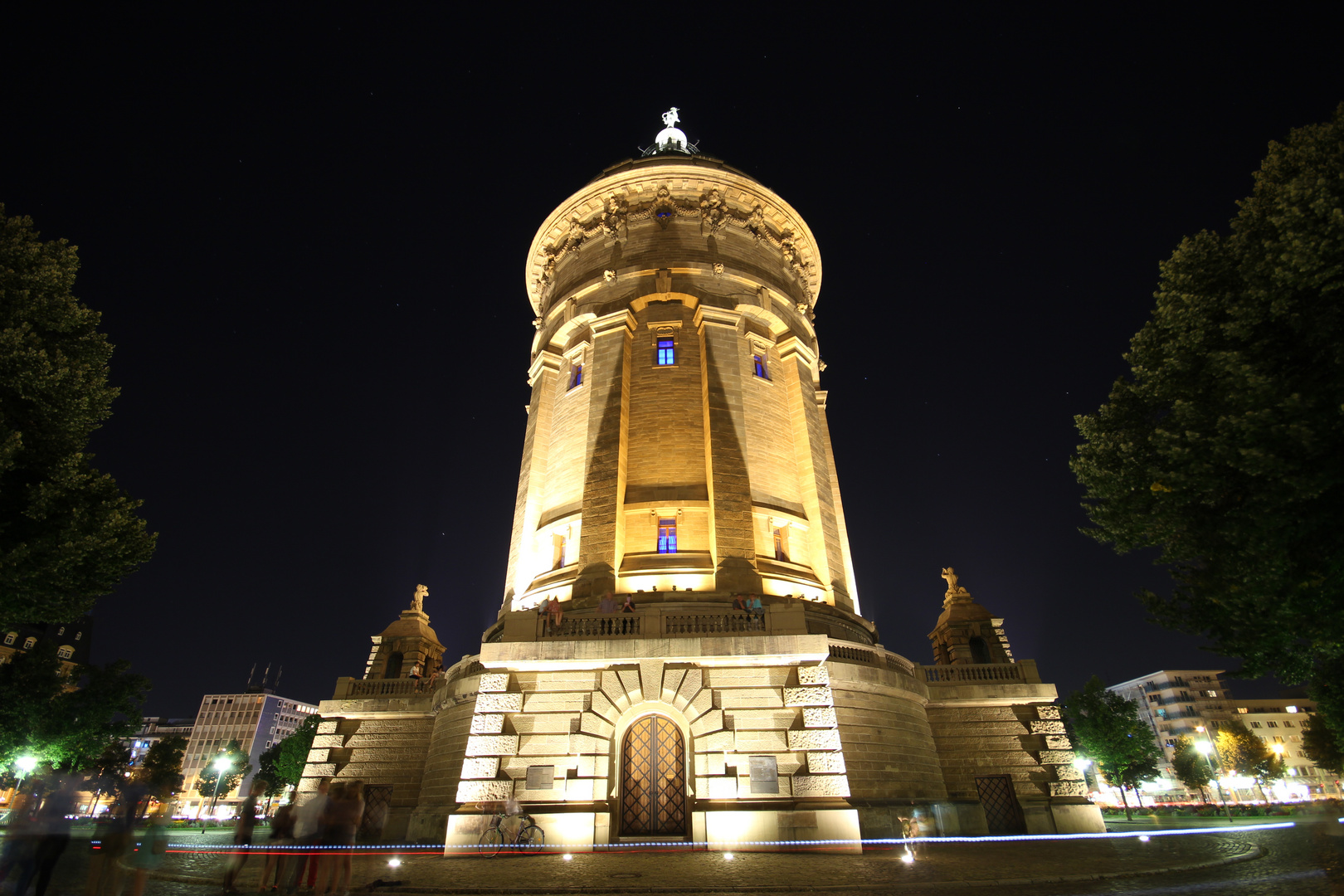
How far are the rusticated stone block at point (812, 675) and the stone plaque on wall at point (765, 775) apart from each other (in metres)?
1.92

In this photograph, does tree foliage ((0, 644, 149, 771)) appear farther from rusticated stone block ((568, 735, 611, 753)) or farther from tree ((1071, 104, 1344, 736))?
tree ((1071, 104, 1344, 736))

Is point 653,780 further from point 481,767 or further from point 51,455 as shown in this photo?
point 51,455

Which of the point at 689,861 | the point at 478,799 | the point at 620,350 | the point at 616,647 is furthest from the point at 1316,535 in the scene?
the point at 620,350

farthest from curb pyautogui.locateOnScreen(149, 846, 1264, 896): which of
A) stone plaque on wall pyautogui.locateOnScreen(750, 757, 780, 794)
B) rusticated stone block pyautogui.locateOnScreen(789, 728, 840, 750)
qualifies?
stone plaque on wall pyautogui.locateOnScreen(750, 757, 780, 794)

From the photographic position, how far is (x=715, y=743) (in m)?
16.4

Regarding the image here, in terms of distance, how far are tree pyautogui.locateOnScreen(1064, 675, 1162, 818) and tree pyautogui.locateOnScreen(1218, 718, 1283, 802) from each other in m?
43.0

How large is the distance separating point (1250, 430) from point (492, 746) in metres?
16.4

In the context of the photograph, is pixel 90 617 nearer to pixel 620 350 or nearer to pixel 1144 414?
pixel 620 350

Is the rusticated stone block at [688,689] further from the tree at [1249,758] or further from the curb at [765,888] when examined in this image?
the tree at [1249,758]

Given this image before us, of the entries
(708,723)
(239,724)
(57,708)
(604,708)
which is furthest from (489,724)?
(239,724)

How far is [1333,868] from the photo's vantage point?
11109 millimetres

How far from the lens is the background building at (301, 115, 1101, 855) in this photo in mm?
16484

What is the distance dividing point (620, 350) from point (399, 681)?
636 inches

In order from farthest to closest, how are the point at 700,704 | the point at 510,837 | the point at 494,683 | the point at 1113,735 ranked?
the point at 1113,735 < the point at 494,683 < the point at 700,704 < the point at 510,837
